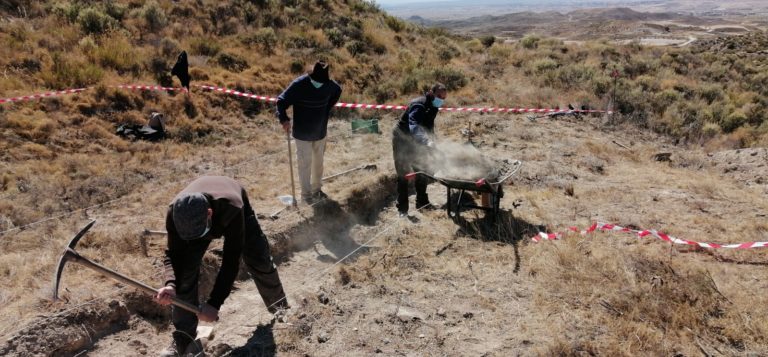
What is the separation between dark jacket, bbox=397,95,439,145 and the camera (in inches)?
253

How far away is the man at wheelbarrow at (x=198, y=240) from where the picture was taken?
324 centimetres

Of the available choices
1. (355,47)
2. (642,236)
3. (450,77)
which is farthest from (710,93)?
(642,236)

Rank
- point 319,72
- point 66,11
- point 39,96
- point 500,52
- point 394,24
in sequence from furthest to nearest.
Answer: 1. point 394,24
2. point 500,52
3. point 66,11
4. point 39,96
5. point 319,72

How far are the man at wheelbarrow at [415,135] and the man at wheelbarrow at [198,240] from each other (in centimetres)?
299

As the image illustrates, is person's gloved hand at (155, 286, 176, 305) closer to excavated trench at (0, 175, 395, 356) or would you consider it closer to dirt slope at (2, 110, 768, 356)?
dirt slope at (2, 110, 768, 356)

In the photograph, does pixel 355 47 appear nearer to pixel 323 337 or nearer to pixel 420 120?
pixel 420 120

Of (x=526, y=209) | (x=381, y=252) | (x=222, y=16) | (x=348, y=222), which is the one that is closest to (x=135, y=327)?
(x=381, y=252)

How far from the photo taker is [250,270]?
4.52 metres

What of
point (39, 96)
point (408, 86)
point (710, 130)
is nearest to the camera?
point (39, 96)

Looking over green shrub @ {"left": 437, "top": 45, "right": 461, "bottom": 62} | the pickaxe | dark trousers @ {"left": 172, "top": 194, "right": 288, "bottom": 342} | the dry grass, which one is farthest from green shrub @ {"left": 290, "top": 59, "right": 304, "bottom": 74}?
the pickaxe

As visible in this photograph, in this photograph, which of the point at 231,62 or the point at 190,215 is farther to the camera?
the point at 231,62

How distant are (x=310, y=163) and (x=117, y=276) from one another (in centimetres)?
372

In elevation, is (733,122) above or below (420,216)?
below

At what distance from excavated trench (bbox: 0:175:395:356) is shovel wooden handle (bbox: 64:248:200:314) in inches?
47.3
